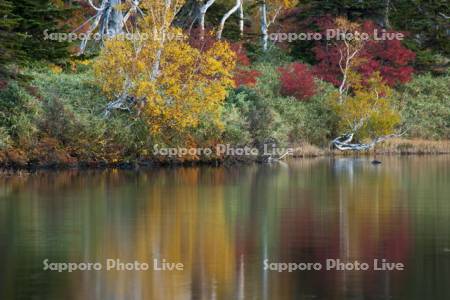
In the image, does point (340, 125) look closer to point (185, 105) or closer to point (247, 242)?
point (185, 105)

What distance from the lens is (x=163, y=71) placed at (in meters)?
40.4

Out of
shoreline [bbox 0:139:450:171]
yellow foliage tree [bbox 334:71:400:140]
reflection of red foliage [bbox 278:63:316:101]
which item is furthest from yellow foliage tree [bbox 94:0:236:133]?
reflection of red foliage [bbox 278:63:316:101]

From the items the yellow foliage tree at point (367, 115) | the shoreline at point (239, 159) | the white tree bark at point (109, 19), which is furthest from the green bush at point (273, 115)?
the white tree bark at point (109, 19)

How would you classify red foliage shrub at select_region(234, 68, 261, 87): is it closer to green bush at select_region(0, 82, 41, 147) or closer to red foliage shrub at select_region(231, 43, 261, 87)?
red foliage shrub at select_region(231, 43, 261, 87)

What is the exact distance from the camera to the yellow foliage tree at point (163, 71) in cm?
4025

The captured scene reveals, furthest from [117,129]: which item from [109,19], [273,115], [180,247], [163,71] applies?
[180,247]

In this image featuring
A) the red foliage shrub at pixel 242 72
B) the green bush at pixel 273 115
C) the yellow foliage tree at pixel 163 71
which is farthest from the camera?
the red foliage shrub at pixel 242 72

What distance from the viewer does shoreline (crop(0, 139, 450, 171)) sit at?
3903 centimetres

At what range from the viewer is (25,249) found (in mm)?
19828

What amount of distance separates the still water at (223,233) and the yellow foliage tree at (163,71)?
3.56 meters

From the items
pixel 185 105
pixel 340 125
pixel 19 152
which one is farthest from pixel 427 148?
pixel 19 152

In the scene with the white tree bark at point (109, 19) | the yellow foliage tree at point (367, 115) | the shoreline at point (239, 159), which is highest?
the white tree bark at point (109, 19)

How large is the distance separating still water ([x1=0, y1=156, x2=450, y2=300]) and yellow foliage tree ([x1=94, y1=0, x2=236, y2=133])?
140 inches

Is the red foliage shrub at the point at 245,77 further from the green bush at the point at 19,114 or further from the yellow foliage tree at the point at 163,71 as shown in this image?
the green bush at the point at 19,114
